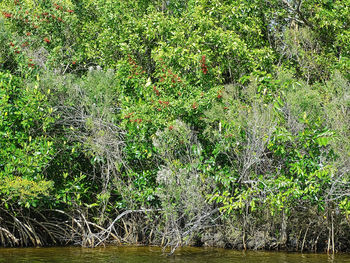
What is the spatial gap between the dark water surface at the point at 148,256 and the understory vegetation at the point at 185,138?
1.43 ft

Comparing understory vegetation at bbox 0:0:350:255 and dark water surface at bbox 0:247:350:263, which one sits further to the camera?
understory vegetation at bbox 0:0:350:255

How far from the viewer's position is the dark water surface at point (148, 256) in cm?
1041

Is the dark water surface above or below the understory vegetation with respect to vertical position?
below

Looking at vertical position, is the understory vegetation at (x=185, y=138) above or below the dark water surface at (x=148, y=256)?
above

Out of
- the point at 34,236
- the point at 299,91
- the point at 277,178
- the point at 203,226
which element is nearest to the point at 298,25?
the point at 299,91

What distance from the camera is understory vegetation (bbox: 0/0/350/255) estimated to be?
1121cm

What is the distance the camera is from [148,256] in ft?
36.2

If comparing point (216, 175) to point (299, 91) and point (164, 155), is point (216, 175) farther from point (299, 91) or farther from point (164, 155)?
point (299, 91)

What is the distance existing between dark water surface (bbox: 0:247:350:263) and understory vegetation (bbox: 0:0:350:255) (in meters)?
0.44

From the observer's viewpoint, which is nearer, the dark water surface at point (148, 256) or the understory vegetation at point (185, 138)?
the dark water surface at point (148, 256)

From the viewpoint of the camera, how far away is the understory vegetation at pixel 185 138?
441 inches

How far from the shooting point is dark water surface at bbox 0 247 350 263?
1041 centimetres

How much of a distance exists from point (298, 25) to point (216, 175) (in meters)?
6.89

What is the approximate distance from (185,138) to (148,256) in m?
2.77
